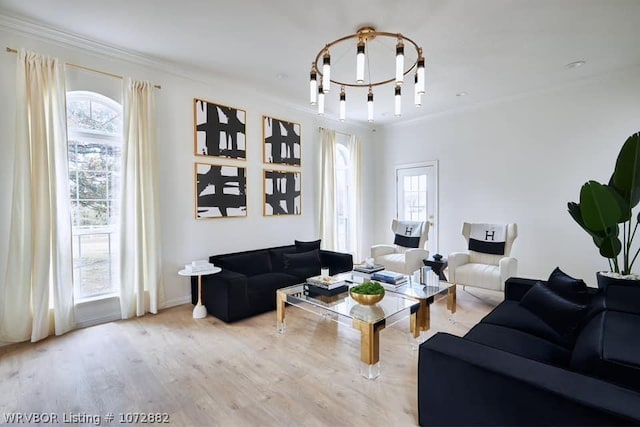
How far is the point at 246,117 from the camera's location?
450cm

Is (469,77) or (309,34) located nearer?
(309,34)

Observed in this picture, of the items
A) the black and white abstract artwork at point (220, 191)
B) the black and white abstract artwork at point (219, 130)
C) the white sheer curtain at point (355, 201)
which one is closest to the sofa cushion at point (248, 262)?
the black and white abstract artwork at point (220, 191)

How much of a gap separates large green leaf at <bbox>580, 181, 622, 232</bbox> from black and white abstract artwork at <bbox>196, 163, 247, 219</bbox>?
3811 millimetres

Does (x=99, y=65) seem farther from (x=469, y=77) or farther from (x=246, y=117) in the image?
(x=469, y=77)

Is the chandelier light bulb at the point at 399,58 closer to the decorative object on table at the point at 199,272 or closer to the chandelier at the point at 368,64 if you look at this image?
the chandelier at the point at 368,64

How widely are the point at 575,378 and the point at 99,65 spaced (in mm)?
4562

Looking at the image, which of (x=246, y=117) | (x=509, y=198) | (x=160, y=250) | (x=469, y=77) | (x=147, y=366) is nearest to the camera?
(x=147, y=366)

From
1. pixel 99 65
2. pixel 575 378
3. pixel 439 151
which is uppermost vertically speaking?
pixel 99 65

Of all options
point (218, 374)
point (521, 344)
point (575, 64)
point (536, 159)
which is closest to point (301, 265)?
point (218, 374)

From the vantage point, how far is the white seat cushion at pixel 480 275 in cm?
374

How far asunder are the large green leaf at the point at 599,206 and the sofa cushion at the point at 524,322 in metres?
0.91

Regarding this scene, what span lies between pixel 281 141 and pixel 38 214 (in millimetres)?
3132

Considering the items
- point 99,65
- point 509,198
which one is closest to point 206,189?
point 99,65

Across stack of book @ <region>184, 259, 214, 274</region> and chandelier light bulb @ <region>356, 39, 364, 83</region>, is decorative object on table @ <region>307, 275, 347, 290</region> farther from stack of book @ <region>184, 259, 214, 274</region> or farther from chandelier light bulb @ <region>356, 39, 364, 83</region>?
chandelier light bulb @ <region>356, 39, 364, 83</region>
